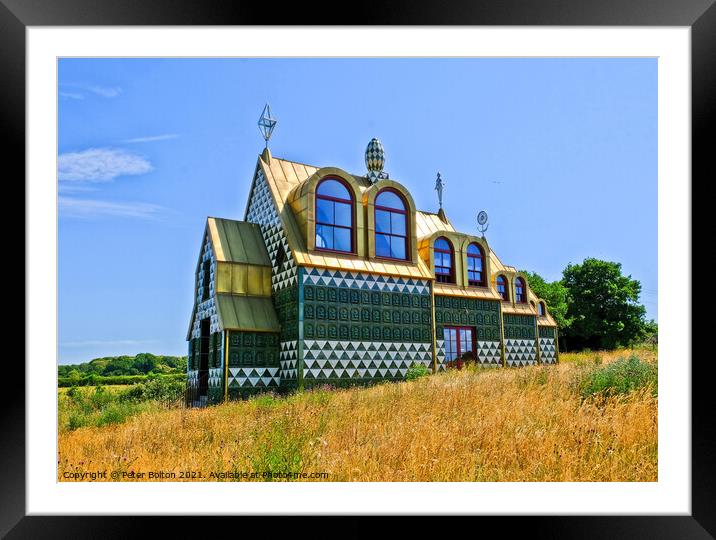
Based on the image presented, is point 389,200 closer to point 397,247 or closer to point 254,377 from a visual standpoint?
point 397,247

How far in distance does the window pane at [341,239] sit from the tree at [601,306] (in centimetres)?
1387

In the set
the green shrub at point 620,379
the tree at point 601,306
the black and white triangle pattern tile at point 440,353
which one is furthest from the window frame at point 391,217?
the tree at point 601,306

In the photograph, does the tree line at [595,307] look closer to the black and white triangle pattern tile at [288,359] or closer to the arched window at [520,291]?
the arched window at [520,291]

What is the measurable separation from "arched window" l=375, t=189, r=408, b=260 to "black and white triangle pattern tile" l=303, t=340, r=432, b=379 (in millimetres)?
2753

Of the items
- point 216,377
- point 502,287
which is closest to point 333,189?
point 216,377

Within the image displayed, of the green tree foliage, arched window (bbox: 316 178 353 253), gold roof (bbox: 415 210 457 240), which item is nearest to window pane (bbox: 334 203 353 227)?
arched window (bbox: 316 178 353 253)

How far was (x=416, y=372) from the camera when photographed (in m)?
16.6

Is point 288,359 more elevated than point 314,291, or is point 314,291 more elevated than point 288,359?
point 314,291

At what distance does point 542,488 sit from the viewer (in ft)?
22.7

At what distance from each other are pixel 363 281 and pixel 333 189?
2.75 metres

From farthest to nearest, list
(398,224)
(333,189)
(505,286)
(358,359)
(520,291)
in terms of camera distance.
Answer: (520,291) → (505,286) → (398,224) → (333,189) → (358,359)

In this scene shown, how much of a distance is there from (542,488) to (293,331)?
9262 mm
